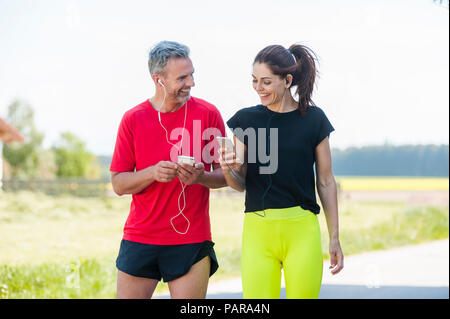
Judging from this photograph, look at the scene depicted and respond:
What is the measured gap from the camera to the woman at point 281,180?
229 cm

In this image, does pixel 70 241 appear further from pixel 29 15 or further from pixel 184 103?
pixel 184 103

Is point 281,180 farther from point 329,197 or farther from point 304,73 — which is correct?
point 304,73

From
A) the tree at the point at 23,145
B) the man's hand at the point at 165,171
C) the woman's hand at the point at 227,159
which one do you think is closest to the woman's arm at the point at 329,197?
the woman's hand at the point at 227,159

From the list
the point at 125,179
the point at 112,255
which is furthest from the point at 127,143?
the point at 112,255

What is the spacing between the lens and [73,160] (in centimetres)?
2791

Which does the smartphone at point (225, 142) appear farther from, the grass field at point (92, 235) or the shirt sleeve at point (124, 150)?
the grass field at point (92, 235)

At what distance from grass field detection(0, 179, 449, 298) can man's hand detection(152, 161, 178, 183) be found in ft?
12.4

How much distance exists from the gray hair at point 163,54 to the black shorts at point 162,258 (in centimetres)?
76

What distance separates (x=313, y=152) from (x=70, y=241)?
6.39 metres

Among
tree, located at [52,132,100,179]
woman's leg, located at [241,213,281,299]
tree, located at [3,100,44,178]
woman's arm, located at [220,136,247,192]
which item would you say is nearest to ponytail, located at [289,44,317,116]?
woman's arm, located at [220,136,247,192]

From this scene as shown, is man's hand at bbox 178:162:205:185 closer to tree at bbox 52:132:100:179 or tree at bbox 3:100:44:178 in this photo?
tree at bbox 3:100:44:178

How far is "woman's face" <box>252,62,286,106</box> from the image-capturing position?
2338mm

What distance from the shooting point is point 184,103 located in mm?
2551

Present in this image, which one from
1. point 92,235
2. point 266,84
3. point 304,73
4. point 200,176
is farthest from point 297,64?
point 92,235
